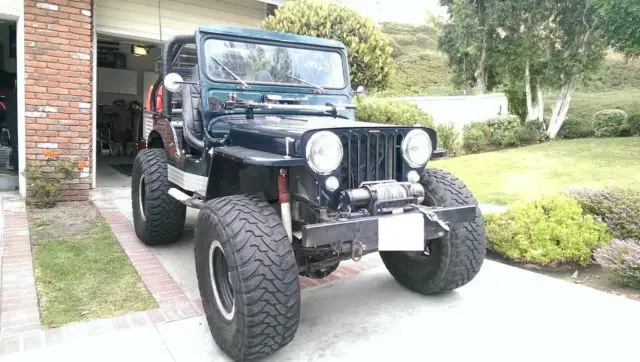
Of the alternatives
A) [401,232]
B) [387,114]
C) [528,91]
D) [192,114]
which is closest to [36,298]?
[192,114]

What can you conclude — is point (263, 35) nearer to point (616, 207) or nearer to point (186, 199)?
point (186, 199)

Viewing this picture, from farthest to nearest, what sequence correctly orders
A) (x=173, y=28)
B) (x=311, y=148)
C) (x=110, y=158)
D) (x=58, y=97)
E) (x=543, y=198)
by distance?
(x=110, y=158), (x=173, y=28), (x=58, y=97), (x=543, y=198), (x=311, y=148)

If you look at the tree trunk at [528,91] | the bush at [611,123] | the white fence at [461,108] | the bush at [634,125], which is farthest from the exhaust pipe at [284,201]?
the bush at [634,125]

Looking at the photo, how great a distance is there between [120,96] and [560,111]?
40.6 ft

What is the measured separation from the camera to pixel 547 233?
426 centimetres

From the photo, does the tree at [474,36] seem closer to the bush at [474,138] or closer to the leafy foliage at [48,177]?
the bush at [474,138]

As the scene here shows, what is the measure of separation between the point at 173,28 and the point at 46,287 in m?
5.33

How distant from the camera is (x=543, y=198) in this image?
4637 millimetres

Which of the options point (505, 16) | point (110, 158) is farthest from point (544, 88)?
point (110, 158)

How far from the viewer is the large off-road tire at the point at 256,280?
Result: 7.91 ft

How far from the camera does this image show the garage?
7340 millimetres

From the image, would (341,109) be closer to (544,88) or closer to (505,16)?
(505,16)

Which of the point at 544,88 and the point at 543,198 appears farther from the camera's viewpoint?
the point at 544,88

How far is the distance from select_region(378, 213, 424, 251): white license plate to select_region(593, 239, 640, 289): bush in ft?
6.67
